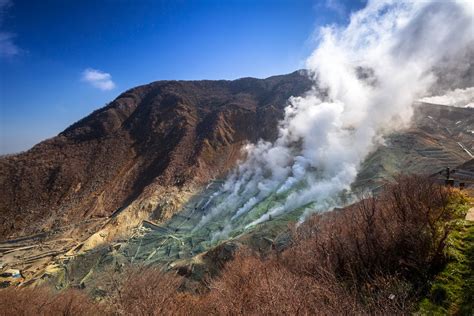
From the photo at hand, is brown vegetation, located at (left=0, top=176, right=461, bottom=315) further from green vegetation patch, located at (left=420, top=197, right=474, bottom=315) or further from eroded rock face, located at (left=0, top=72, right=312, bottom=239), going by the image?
eroded rock face, located at (left=0, top=72, right=312, bottom=239)

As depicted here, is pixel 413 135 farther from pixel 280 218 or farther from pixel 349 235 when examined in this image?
pixel 349 235

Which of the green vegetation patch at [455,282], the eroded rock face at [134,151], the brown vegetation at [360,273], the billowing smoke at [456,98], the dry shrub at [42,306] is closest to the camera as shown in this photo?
the green vegetation patch at [455,282]

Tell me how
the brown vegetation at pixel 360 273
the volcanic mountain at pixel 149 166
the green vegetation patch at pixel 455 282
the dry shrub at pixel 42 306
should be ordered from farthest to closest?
the volcanic mountain at pixel 149 166, the dry shrub at pixel 42 306, the brown vegetation at pixel 360 273, the green vegetation patch at pixel 455 282

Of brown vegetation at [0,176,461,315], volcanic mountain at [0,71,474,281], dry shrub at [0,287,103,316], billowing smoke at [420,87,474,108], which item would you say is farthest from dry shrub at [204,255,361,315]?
billowing smoke at [420,87,474,108]

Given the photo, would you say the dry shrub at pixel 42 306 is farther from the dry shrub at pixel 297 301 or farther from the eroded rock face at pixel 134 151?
the eroded rock face at pixel 134 151

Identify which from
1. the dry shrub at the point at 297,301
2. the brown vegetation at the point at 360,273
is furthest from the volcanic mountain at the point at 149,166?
the dry shrub at the point at 297,301

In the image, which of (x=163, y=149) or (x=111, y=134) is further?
(x=111, y=134)

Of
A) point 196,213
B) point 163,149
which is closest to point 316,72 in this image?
point 163,149
